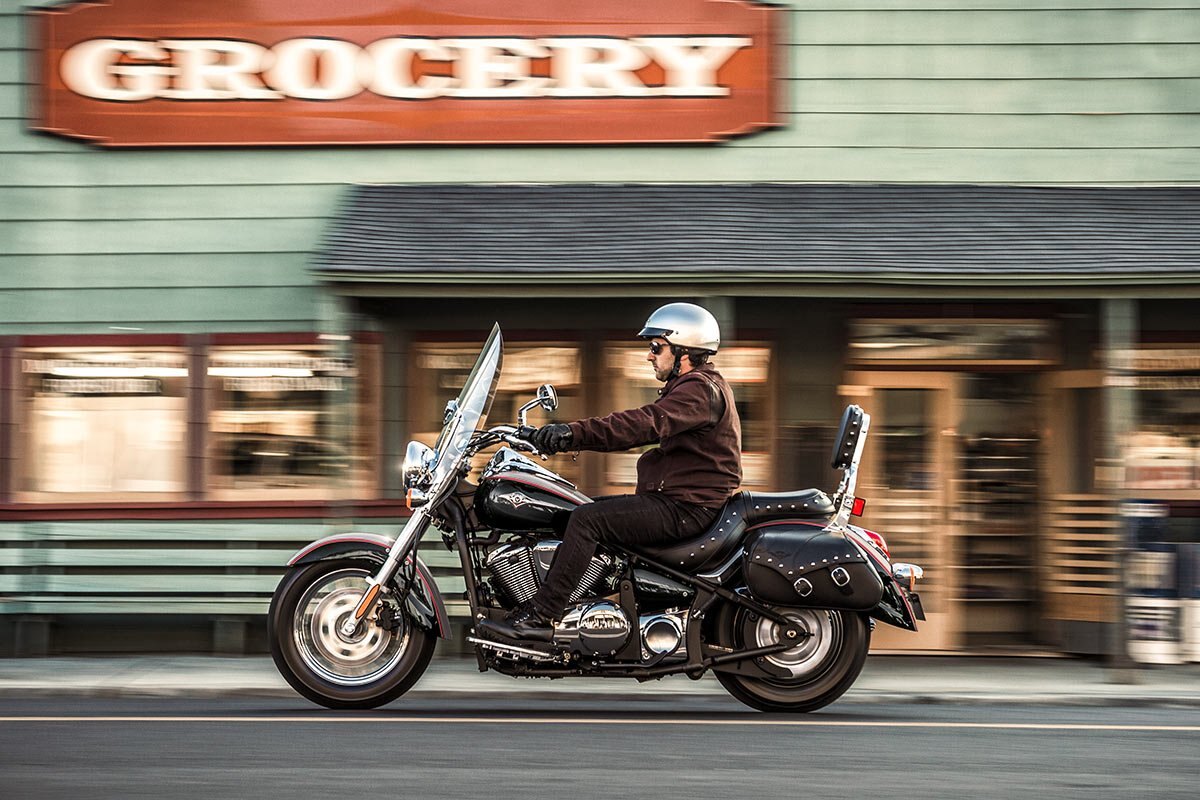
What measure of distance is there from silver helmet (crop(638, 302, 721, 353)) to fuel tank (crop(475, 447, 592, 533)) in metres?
0.87

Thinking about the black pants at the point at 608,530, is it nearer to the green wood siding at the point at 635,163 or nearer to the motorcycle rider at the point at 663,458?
the motorcycle rider at the point at 663,458

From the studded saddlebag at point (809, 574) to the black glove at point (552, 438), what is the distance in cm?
108

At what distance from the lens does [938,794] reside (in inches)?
219

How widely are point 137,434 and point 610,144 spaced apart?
4.25 metres

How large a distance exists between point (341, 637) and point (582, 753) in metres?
1.56

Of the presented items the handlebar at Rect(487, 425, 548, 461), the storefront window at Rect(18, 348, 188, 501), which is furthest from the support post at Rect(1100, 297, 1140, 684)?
the storefront window at Rect(18, 348, 188, 501)

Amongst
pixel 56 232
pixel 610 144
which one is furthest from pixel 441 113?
pixel 56 232

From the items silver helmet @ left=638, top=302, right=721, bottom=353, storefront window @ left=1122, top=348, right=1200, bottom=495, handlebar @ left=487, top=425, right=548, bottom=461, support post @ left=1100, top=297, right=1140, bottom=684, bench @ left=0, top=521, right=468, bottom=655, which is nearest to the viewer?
handlebar @ left=487, top=425, right=548, bottom=461

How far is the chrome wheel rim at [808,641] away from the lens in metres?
7.44

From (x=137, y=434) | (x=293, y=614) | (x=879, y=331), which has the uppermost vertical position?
(x=879, y=331)

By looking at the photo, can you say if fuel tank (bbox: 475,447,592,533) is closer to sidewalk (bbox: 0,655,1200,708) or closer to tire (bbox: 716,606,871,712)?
tire (bbox: 716,606,871,712)

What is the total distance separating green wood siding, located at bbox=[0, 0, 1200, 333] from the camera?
38.3 ft

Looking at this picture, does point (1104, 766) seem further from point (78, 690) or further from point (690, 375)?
point (78, 690)

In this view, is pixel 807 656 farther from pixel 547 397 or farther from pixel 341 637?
pixel 341 637
